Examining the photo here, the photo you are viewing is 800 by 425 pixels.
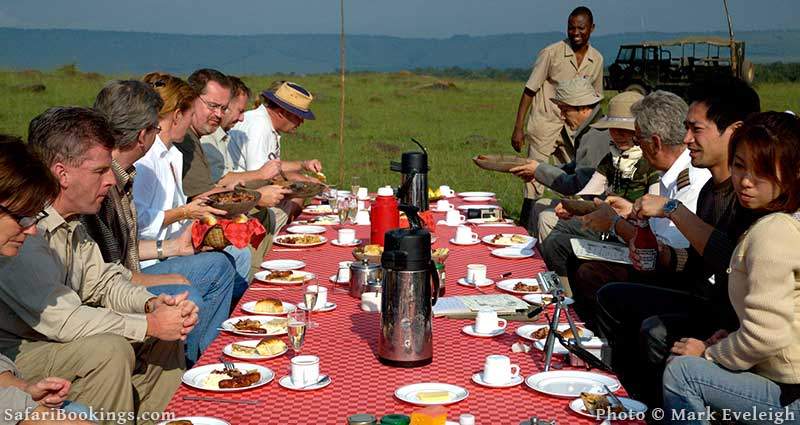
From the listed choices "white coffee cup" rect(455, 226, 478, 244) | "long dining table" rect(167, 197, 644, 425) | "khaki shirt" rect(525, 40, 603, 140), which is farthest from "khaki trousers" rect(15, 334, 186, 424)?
"khaki shirt" rect(525, 40, 603, 140)

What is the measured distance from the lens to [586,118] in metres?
7.12

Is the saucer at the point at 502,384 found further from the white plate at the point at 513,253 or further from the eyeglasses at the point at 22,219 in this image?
the white plate at the point at 513,253

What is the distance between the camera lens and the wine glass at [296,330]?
3240mm

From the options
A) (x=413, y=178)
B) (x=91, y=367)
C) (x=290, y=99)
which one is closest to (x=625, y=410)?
(x=91, y=367)

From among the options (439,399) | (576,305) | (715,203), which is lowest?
(576,305)

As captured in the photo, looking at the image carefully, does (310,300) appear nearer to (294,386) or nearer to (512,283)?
(294,386)

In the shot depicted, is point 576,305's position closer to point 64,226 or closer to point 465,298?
point 465,298

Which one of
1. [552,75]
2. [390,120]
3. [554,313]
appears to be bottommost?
[390,120]

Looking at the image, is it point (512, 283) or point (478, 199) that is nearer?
point (512, 283)

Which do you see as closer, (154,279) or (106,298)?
(106,298)

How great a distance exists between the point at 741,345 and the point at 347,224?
328 cm

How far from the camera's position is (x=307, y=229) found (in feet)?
19.0

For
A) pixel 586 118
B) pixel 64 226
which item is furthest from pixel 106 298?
pixel 586 118

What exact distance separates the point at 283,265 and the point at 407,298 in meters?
1.65
